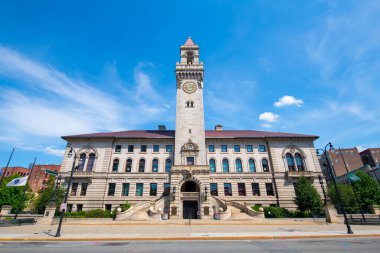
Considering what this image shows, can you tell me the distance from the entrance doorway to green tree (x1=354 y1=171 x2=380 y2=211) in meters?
30.6

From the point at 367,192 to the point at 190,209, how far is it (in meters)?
32.9

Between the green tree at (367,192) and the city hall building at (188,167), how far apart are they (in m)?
8.25

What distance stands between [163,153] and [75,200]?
58.3ft

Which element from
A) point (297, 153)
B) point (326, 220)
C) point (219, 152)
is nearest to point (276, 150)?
point (297, 153)

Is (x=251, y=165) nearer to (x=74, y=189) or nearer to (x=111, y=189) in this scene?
(x=111, y=189)

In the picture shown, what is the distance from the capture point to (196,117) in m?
40.9

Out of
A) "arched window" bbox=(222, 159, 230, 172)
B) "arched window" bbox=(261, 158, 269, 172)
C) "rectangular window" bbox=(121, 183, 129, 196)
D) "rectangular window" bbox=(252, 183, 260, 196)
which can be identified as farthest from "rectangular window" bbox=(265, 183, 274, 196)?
"rectangular window" bbox=(121, 183, 129, 196)

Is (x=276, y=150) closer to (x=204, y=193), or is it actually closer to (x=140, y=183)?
(x=204, y=193)

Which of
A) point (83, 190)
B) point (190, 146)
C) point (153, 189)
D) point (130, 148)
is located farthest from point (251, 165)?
point (83, 190)

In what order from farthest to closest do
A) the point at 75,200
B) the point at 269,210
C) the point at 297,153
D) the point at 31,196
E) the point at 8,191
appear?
the point at 31,196
the point at 8,191
the point at 297,153
the point at 75,200
the point at 269,210

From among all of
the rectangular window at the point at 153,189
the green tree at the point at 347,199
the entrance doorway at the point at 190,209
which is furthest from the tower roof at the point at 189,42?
the green tree at the point at 347,199

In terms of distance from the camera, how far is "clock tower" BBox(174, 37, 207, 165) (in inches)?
1472

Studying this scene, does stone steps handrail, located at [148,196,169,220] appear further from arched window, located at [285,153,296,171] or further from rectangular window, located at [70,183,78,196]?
arched window, located at [285,153,296,171]

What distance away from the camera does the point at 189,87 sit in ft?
144
